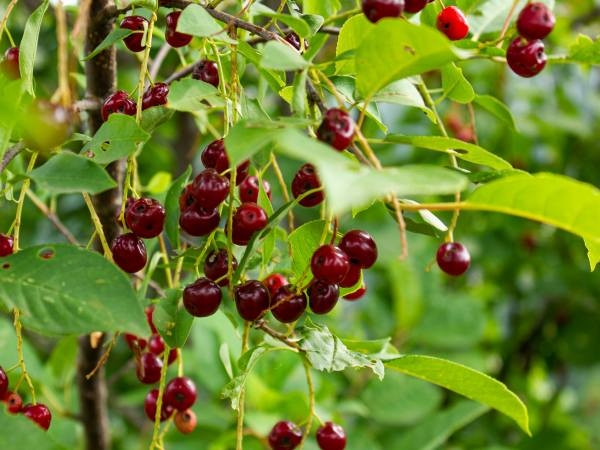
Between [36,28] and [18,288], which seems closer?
[18,288]

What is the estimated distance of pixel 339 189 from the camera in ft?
1.31

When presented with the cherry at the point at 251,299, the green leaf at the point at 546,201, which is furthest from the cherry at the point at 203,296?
the green leaf at the point at 546,201

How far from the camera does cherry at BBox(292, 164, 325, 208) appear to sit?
0.66m

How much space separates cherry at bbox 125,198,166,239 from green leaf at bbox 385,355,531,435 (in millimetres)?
230

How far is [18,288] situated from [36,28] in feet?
0.74

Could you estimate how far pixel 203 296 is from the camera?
678 mm

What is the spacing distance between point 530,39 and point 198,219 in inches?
11.1

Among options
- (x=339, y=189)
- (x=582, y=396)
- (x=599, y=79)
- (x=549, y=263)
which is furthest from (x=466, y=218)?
(x=339, y=189)

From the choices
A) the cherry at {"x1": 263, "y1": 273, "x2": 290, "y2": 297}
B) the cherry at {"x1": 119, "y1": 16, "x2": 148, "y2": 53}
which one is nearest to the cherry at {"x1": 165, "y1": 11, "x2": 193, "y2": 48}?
the cherry at {"x1": 119, "y1": 16, "x2": 148, "y2": 53}

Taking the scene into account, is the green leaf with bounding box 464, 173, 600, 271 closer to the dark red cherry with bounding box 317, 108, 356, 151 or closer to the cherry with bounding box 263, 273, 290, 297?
the dark red cherry with bounding box 317, 108, 356, 151

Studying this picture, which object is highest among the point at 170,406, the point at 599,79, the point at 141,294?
the point at 141,294

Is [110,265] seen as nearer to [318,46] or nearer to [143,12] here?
[318,46]

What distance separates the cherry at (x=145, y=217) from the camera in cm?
68

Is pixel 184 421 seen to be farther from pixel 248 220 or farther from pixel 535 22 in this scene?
pixel 535 22
